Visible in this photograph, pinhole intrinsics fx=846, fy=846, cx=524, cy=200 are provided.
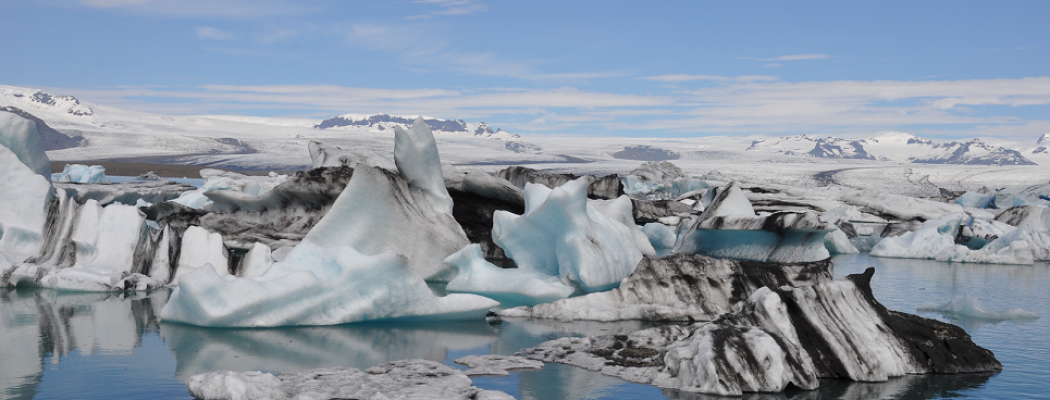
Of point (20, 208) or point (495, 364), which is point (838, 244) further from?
point (20, 208)

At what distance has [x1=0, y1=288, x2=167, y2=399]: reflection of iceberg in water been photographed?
5023mm

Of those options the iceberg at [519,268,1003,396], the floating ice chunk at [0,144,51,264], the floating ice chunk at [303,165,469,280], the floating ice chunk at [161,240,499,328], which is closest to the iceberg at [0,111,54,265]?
the floating ice chunk at [0,144,51,264]

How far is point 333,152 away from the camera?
1380 cm

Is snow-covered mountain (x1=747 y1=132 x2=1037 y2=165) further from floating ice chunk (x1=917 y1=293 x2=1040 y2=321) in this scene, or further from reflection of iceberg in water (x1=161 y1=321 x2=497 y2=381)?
reflection of iceberg in water (x1=161 y1=321 x2=497 y2=381)

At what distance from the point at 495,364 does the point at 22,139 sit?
8.84 meters

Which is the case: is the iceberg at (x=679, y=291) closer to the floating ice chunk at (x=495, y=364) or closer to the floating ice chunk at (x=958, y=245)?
the floating ice chunk at (x=495, y=364)

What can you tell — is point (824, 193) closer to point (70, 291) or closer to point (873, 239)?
point (873, 239)

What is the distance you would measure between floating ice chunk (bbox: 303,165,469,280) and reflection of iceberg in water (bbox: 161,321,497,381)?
3141mm

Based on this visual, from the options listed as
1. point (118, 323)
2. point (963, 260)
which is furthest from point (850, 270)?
point (118, 323)

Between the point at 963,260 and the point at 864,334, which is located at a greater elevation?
the point at 864,334

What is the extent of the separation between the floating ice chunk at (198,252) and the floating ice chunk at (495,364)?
15.2ft

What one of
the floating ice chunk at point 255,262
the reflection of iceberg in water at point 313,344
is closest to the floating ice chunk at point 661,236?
the floating ice chunk at point 255,262

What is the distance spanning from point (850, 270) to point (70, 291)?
9.93 m

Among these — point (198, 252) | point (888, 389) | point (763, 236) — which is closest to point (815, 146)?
point (763, 236)
